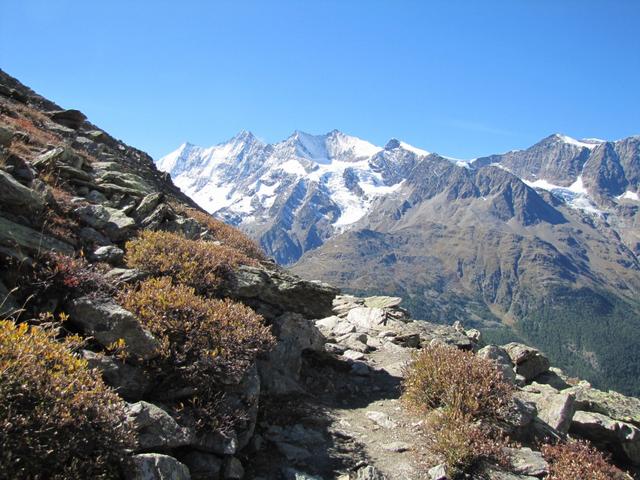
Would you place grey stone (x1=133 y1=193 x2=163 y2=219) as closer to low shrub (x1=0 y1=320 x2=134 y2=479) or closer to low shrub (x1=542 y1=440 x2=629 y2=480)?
low shrub (x1=0 y1=320 x2=134 y2=479)

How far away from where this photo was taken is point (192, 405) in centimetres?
852

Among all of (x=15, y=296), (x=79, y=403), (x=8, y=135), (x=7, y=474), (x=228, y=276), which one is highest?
(x=8, y=135)

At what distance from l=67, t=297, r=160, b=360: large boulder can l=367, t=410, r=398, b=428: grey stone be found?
635 cm

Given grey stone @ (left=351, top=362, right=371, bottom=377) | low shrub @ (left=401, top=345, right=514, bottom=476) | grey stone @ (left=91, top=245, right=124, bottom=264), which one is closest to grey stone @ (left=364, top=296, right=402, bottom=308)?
grey stone @ (left=351, top=362, right=371, bottom=377)

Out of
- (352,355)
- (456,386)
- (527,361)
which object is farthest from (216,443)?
(527,361)

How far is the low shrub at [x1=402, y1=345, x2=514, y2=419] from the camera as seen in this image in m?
11.1

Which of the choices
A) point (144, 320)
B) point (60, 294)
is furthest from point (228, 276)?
point (60, 294)

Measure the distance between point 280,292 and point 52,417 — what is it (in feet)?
28.9

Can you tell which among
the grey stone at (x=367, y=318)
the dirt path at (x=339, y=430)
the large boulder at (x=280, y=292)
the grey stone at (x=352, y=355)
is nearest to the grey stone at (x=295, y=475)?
the dirt path at (x=339, y=430)

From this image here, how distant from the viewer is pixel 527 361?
21.3m

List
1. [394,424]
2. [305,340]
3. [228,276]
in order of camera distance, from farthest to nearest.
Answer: [305,340]
[228,276]
[394,424]

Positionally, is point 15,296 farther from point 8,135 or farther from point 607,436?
point 607,436

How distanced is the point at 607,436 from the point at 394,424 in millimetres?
8526

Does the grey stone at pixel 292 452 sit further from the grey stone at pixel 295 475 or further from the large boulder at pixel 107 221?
the large boulder at pixel 107 221
